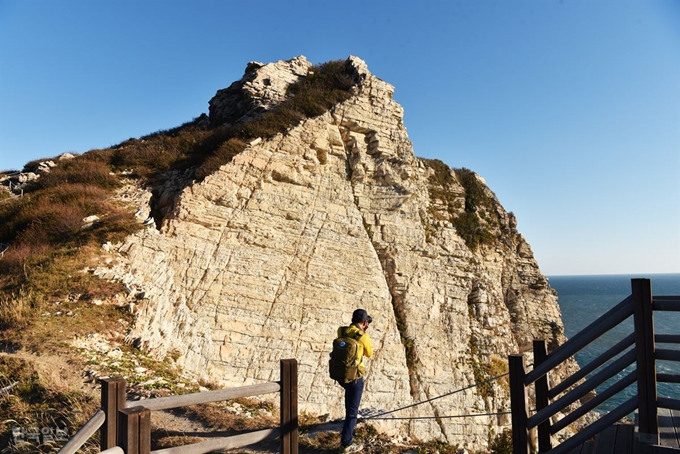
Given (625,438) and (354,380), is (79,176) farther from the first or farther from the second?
(625,438)

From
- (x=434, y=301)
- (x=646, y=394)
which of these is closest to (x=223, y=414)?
(x=646, y=394)

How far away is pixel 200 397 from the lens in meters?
5.27

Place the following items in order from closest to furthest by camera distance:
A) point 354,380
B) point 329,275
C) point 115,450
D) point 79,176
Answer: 1. point 115,450
2. point 354,380
3. point 329,275
4. point 79,176

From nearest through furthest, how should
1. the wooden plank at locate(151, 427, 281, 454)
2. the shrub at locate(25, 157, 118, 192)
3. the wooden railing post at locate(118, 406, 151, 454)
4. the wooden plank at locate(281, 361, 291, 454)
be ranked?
1. the wooden railing post at locate(118, 406, 151, 454)
2. the wooden plank at locate(151, 427, 281, 454)
3. the wooden plank at locate(281, 361, 291, 454)
4. the shrub at locate(25, 157, 118, 192)

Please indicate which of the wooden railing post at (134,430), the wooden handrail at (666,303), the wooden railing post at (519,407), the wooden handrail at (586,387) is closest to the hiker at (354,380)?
the wooden railing post at (519,407)

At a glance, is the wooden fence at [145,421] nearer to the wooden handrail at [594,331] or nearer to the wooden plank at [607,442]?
the wooden handrail at [594,331]

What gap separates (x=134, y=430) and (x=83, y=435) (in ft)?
1.54

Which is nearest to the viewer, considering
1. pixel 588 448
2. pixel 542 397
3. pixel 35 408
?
pixel 588 448

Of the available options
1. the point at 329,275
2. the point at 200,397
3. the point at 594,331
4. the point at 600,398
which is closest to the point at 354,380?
the point at 200,397

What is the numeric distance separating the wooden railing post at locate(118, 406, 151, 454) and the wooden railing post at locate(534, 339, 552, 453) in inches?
189

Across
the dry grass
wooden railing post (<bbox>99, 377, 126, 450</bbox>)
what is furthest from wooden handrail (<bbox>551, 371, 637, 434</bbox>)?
the dry grass

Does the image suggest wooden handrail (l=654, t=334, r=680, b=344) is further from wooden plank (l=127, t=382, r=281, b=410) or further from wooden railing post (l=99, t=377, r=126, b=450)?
wooden railing post (l=99, t=377, r=126, b=450)

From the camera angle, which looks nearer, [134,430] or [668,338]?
[668,338]

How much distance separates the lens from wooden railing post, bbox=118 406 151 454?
4.30 metres
